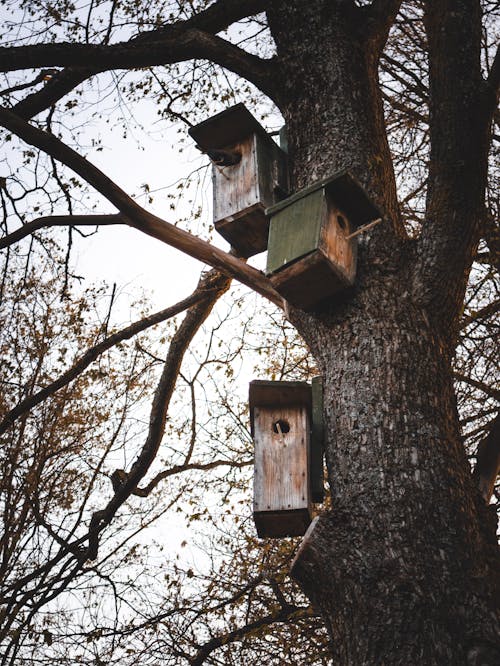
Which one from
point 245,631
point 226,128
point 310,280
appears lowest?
point 245,631

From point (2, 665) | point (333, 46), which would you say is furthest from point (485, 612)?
point (2, 665)

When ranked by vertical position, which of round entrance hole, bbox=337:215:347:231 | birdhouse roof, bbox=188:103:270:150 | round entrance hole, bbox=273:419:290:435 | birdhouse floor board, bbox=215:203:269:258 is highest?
birdhouse roof, bbox=188:103:270:150

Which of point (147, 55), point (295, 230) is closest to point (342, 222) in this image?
point (295, 230)

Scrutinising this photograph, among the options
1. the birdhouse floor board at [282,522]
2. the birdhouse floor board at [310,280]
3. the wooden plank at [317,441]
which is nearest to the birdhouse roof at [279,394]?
the wooden plank at [317,441]

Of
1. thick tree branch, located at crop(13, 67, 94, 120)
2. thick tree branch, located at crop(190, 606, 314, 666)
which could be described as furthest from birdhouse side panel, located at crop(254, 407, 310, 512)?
thick tree branch, located at crop(13, 67, 94, 120)

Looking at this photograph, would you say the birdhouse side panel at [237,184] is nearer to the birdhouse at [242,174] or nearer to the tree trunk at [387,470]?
the birdhouse at [242,174]

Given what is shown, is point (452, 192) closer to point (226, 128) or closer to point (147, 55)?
point (226, 128)

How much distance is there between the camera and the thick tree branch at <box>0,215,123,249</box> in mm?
3238

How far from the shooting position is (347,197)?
2.94 meters

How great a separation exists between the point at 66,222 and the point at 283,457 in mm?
1547

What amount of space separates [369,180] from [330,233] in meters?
0.46

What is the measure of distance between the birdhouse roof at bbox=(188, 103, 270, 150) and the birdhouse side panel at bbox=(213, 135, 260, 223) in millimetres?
43

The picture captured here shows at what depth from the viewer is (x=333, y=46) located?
3568mm

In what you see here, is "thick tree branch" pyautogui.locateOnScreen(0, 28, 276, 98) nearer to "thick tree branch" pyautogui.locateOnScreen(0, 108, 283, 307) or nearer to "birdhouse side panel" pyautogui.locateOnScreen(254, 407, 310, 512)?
"thick tree branch" pyautogui.locateOnScreen(0, 108, 283, 307)
